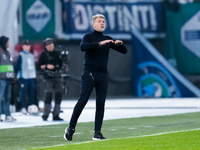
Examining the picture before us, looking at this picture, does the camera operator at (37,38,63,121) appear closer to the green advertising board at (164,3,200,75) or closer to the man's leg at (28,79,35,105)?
the man's leg at (28,79,35,105)

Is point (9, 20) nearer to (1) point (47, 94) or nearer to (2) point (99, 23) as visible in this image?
(1) point (47, 94)

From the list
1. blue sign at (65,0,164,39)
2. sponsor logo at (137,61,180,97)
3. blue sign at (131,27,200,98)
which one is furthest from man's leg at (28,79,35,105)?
blue sign at (65,0,164,39)

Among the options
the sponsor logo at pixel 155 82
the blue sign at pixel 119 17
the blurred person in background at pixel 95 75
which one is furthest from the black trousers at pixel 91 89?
the blue sign at pixel 119 17

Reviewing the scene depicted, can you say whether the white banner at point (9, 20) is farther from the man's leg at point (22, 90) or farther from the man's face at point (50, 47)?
the man's face at point (50, 47)

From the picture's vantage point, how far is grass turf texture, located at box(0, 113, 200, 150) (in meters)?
10.8

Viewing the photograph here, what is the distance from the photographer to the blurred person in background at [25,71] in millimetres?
20016

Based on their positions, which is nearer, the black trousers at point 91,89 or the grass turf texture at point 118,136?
the grass turf texture at point 118,136

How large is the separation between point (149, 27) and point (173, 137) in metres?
19.6

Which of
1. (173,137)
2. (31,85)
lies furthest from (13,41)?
(173,137)

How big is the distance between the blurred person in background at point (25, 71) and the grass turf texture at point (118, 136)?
155 inches

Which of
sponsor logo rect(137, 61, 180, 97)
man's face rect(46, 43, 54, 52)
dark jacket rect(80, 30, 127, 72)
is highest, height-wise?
dark jacket rect(80, 30, 127, 72)

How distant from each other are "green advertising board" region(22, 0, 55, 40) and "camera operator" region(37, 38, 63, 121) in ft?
38.1

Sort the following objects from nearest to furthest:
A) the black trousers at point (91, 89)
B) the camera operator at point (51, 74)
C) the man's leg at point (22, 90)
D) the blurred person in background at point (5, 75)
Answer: the black trousers at point (91, 89) → the blurred person in background at point (5, 75) → the camera operator at point (51, 74) → the man's leg at point (22, 90)

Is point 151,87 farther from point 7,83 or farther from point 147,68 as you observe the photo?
point 7,83
